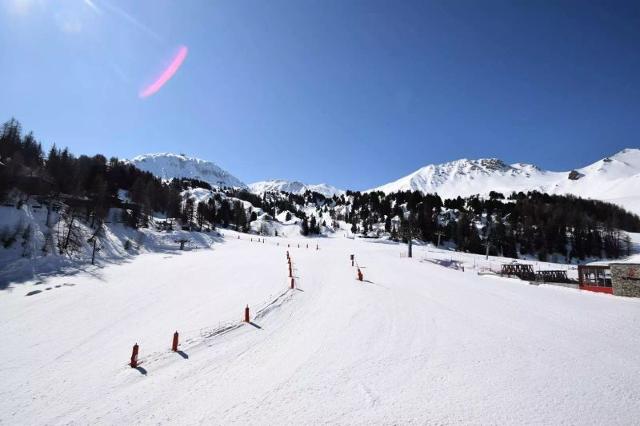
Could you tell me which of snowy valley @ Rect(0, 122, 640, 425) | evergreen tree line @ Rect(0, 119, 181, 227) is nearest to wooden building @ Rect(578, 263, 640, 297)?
snowy valley @ Rect(0, 122, 640, 425)

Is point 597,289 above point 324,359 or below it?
above

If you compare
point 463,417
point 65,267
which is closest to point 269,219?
point 65,267

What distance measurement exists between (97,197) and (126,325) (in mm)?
67599

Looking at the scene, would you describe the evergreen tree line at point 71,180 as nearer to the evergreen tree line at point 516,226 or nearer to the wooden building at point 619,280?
the wooden building at point 619,280

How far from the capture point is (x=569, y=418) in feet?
27.8

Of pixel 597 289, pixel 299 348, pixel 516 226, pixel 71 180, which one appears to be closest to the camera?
pixel 299 348

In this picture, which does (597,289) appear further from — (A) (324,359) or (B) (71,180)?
(B) (71,180)

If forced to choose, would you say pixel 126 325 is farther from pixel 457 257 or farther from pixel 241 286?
pixel 457 257

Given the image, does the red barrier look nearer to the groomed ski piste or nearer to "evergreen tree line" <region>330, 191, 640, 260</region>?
the groomed ski piste

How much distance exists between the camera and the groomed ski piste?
360 inches

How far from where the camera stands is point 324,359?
40.3 feet

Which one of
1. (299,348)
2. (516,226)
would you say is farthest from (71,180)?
(516,226)

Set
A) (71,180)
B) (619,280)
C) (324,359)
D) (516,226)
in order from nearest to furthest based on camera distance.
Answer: (324,359) → (619,280) → (71,180) → (516,226)

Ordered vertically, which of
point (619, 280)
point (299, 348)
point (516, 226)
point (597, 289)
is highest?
point (516, 226)
